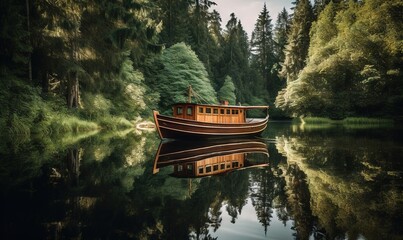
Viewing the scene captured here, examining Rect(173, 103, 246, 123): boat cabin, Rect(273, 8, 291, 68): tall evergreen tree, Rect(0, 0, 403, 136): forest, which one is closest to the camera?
Rect(0, 0, 403, 136): forest

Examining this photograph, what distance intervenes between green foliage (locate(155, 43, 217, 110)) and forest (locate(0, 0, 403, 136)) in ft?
0.43

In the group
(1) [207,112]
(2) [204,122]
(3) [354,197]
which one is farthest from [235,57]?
(3) [354,197]

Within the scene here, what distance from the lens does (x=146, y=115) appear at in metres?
31.2

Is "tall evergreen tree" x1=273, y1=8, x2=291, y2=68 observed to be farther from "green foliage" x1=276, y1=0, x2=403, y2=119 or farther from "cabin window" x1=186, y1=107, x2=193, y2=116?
"cabin window" x1=186, y1=107, x2=193, y2=116

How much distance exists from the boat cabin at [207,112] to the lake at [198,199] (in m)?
9.64

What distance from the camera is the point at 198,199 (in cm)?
477

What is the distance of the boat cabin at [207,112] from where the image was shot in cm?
1780

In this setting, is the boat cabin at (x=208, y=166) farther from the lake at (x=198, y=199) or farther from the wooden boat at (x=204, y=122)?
the wooden boat at (x=204, y=122)

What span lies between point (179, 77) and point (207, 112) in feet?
59.3

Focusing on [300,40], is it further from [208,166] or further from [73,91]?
[208,166]

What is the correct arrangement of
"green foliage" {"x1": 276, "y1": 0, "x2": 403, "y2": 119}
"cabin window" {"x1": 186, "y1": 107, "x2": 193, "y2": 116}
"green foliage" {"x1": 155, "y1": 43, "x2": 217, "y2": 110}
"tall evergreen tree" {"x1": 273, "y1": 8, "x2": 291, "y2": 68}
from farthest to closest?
"tall evergreen tree" {"x1": 273, "y1": 8, "x2": 291, "y2": 68}, "green foliage" {"x1": 155, "y1": 43, "x2": 217, "y2": 110}, "green foliage" {"x1": 276, "y1": 0, "x2": 403, "y2": 119}, "cabin window" {"x1": 186, "y1": 107, "x2": 193, "y2": 116}

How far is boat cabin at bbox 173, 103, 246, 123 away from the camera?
17797 millimetres

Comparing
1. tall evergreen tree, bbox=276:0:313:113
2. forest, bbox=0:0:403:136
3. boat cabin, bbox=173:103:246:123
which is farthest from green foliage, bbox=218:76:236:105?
boat cabin, bbox=173:103:246:123

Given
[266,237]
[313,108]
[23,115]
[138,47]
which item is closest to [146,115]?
[138,47]
